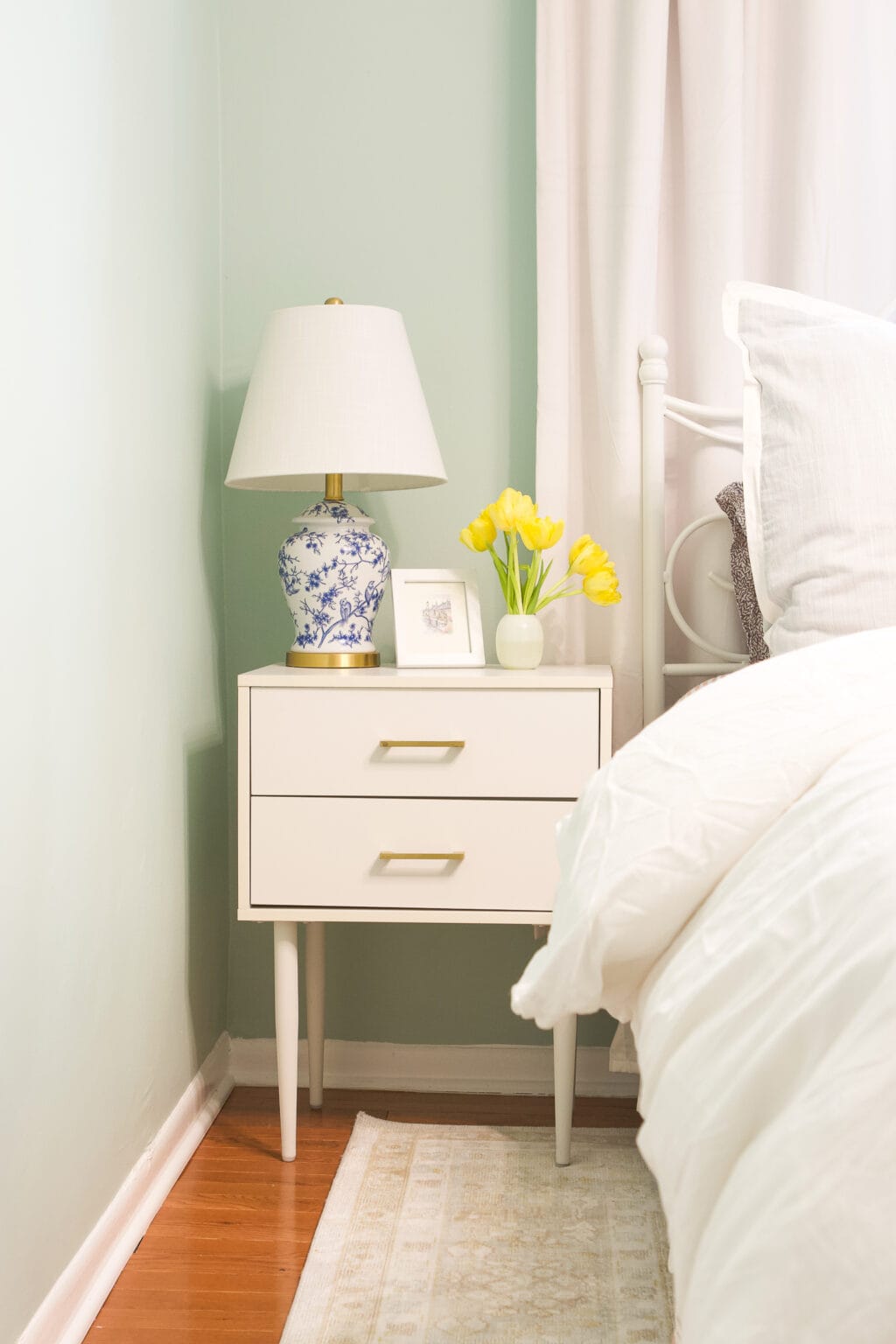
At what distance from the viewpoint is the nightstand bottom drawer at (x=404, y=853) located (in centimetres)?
160

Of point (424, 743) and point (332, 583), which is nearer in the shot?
point (424, 743)

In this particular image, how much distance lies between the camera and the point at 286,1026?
5.54 ft

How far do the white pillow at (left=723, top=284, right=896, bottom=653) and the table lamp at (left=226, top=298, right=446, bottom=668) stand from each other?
1.56ft

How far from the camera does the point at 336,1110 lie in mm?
1878

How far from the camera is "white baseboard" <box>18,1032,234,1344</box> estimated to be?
3.97 ft

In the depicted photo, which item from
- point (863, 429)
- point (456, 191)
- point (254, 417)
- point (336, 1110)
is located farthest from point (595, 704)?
point (456, 191)

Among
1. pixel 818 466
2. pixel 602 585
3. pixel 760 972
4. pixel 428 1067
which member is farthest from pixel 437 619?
pixel 760 972

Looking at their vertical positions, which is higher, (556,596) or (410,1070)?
(556,596)

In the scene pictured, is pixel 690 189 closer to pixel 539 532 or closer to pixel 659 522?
pixel 659 522

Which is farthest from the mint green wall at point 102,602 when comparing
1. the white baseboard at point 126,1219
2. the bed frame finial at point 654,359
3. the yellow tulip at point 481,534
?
the bed frame finial at point 654,359

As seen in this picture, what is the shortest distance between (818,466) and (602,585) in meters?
0.38

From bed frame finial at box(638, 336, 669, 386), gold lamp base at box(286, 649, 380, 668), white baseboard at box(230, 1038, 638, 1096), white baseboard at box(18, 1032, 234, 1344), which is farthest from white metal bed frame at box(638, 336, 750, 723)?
white baseboard at box(18, 1032, 234, 1344)

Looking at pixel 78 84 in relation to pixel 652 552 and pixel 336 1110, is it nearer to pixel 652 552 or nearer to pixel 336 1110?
pixel 652 552

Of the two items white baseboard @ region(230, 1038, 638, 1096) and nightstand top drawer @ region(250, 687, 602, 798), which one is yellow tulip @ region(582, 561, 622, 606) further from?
white baseboard @ region(230, 1038, 638, 1096)
